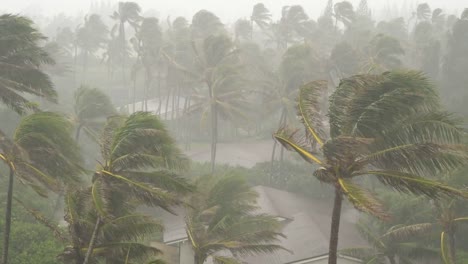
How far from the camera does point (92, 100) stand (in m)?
25.6

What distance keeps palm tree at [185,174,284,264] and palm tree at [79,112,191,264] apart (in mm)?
2704

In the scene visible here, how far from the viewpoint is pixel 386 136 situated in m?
9.55

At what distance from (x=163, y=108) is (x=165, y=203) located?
148ft

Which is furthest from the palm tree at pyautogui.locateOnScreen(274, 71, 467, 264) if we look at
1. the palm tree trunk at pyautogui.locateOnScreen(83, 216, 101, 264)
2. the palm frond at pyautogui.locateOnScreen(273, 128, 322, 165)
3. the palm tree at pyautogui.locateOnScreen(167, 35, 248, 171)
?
the palm tree at pyautogui.locateOnScreen(167, 35, 248, 171)

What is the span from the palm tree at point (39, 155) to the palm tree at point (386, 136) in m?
7.94

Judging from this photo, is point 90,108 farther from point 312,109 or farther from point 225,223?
point 312,109

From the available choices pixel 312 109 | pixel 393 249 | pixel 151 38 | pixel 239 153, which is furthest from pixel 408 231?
pixel 151 38

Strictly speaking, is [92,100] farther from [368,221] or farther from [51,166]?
[368,221]

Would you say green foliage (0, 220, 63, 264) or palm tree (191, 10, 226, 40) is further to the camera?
palm tree (191, 10, 226, 40)

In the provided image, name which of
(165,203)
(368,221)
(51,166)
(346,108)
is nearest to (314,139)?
(346,108)

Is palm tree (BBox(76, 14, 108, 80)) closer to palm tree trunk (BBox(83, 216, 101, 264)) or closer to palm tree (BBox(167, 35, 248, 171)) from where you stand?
palm tree (BBox(167, 35, 248, 171))

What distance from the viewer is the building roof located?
19203 mm

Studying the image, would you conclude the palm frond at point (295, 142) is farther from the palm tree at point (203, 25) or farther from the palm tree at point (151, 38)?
the palm tree at point (203, 25)

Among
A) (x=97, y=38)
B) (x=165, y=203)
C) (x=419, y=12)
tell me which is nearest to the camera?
(x=165, y=203)
